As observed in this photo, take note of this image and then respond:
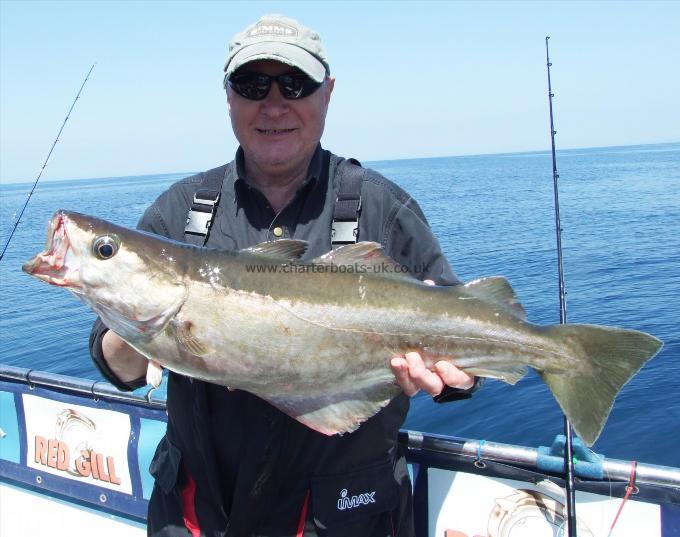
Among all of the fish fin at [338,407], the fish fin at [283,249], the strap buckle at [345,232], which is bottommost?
the fish fin at [338,407]

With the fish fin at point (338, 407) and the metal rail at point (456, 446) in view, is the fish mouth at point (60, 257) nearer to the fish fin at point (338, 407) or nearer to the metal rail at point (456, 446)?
the fish fin at point (338, 407)

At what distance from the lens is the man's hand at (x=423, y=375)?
3188 mm

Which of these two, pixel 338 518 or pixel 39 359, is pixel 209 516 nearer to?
pixel 338 518

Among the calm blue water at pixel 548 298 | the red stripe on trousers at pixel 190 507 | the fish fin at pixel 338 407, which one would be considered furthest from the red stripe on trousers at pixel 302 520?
the calm blue water at pixel 548 298

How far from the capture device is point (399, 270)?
341cm

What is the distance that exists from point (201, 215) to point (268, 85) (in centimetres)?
88

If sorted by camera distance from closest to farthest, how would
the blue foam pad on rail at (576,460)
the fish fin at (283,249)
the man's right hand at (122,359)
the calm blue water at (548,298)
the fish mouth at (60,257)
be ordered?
the fish mouth at (60,257)
the fish fin at (283,249)
the man's right hand at (122,359)
the blue foam pad on rail at (576,460)
the calm blue water at (548,298)

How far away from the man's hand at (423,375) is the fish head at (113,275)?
1.28m

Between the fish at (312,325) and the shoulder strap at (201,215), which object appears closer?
the fish at (312,325)

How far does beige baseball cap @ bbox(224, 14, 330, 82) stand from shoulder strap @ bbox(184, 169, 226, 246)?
709 millimetres

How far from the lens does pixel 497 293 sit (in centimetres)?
345

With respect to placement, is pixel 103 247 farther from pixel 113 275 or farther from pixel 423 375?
pixel 423 375

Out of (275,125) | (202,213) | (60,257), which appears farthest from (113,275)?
(275,125)

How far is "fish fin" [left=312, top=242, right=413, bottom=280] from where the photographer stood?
324 cm
